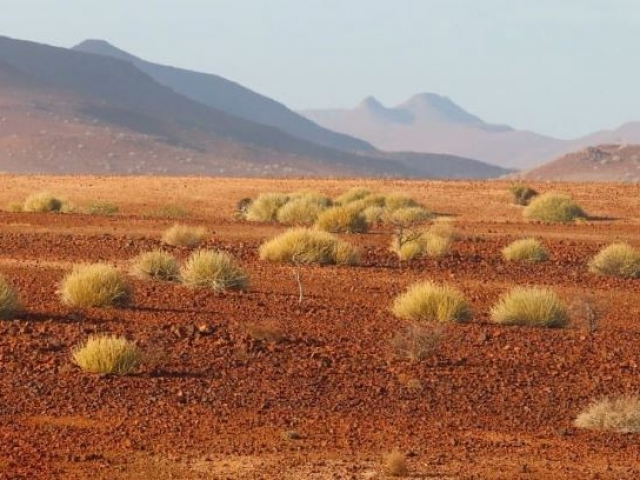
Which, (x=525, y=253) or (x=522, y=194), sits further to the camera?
(x=522, y=194)

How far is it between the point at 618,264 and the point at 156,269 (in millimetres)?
8807

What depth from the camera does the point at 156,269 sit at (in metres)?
20.5

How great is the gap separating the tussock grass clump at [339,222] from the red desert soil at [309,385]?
21.3ft

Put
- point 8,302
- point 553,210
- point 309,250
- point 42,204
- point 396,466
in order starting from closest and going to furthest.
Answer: point 396,466
point 8,302
point 309,250
point 42,204
point 553,210

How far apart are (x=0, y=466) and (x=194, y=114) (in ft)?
552

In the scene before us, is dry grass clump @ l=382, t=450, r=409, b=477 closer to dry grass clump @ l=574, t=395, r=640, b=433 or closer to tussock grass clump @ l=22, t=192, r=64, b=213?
dry grass clump @ l=574, t=395, r=640, b=433

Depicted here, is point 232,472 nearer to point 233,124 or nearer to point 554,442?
point 554,442

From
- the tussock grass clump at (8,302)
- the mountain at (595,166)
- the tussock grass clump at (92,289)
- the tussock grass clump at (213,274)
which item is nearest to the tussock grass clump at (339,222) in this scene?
the tussock grass clump at (213,274)

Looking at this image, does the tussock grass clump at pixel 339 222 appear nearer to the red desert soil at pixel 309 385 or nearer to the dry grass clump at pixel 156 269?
the red desert soil at pixel 309 385

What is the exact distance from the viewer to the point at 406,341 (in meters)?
14.4

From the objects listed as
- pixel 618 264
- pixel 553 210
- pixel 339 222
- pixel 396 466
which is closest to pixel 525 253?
pixel 618 264

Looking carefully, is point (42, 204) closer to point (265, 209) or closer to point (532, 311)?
point (265, 209)

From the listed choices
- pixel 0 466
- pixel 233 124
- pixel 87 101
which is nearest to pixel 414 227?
pixel 0 466

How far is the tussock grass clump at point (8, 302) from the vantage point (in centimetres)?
1550
